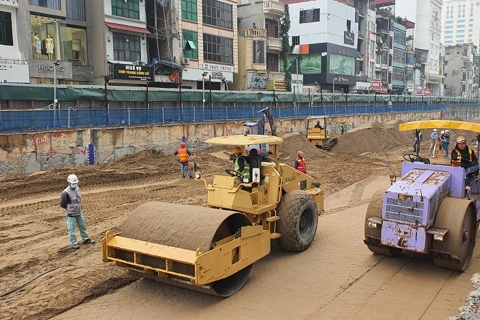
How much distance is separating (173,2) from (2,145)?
22.9 m

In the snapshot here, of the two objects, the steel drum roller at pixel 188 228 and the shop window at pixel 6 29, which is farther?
the shop window at pixel 6 29

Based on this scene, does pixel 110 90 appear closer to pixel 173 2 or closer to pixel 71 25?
pixel 71 25

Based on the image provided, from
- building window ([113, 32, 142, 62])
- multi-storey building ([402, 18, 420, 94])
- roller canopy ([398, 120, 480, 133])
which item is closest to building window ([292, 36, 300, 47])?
multi-storey building ([402, 18, 420, 94])

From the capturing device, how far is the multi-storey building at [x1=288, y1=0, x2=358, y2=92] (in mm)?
61719

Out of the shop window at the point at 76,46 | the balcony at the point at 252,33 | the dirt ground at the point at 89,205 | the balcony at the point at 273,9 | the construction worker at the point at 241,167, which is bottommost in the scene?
the dirt ground at the point at 89,205

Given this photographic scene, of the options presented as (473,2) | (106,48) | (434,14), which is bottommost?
(106,48)

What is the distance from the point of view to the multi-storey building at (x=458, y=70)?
4554 inches

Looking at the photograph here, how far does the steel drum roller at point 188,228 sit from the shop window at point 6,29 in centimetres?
2299

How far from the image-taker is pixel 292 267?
8203 millimetres

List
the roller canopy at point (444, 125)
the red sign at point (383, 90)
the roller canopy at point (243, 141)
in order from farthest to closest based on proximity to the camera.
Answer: the red sign at point (383, 90), the roller canopy at point (444, 125), the roller canopy at point (243, 141)

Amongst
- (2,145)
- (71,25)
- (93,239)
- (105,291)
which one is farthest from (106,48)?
(105,291)

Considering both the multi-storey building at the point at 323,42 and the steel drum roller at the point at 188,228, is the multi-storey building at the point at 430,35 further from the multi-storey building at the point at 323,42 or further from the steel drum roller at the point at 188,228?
the steel drum roller at the point at 188,228

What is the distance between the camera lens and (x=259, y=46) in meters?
45.2

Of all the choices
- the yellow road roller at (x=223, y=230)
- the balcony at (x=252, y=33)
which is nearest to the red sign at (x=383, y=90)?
the balcony at (x=252, y=33)
